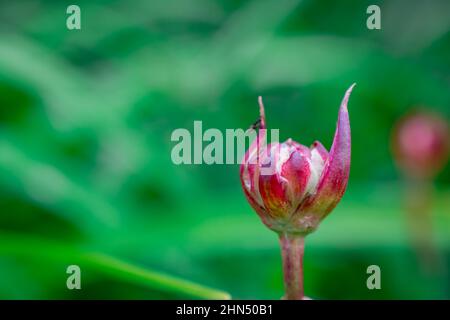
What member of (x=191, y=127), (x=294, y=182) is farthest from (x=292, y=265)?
(x=191, y=127)

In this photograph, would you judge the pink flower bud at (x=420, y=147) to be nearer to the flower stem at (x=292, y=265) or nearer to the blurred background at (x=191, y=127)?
the blurred background at (x=191, y=127)

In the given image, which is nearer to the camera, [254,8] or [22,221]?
[22,221]

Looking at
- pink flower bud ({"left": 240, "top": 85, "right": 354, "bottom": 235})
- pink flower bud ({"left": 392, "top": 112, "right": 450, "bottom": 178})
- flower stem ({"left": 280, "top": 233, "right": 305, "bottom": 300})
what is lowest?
flower stem ({"left": 280, "top": 233, "right": 305, "bottom": 300})

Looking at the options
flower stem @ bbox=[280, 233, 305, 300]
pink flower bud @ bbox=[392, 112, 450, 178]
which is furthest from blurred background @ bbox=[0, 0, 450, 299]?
flower stem @ bbox=[280, 233, 305, 300]

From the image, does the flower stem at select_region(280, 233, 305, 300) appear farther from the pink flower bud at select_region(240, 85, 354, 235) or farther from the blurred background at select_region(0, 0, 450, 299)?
the blurred background at select_region(0, 0, 450, 299)

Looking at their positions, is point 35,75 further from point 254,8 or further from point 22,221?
point 254,8
